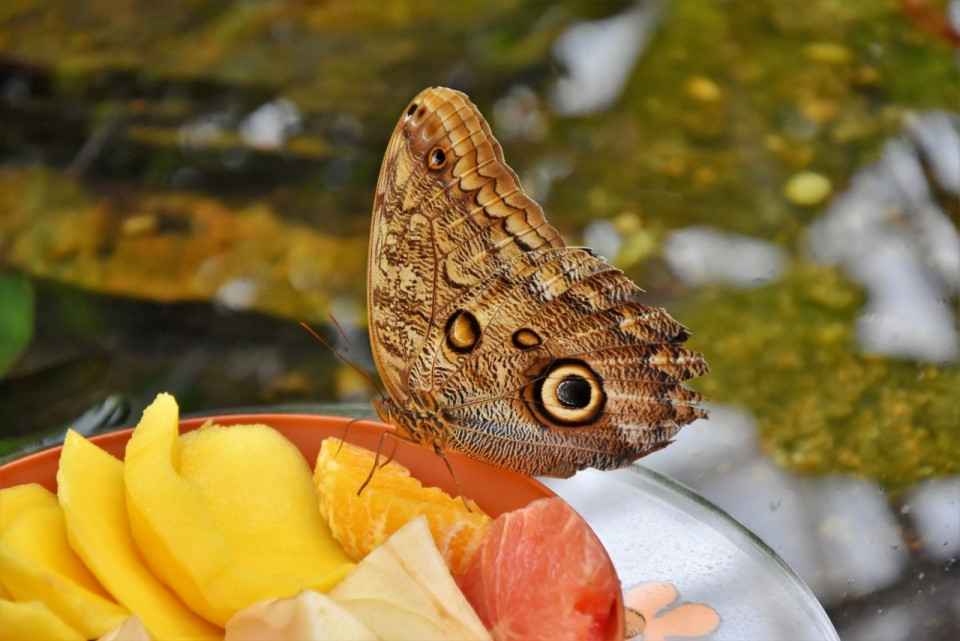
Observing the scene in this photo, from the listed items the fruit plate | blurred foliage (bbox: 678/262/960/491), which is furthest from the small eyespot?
blurred foliage (bbox: 678/262/960/491)

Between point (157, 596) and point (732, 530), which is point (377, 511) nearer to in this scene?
point (157, 596)

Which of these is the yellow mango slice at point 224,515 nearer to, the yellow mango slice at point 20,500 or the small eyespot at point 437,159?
the yellow mango slice at point 20,500

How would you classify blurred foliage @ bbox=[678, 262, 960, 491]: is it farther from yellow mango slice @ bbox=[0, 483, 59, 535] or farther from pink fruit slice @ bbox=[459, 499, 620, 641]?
yellow mango slice @ bbox=[0, 483, 59, 535]

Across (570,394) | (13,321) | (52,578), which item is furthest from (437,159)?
(13,321)

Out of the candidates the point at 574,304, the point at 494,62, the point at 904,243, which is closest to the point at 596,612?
the point at 574,304

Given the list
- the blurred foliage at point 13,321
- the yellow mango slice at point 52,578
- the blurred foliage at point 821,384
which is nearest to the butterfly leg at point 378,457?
the yellow mango slice at point 52,578
